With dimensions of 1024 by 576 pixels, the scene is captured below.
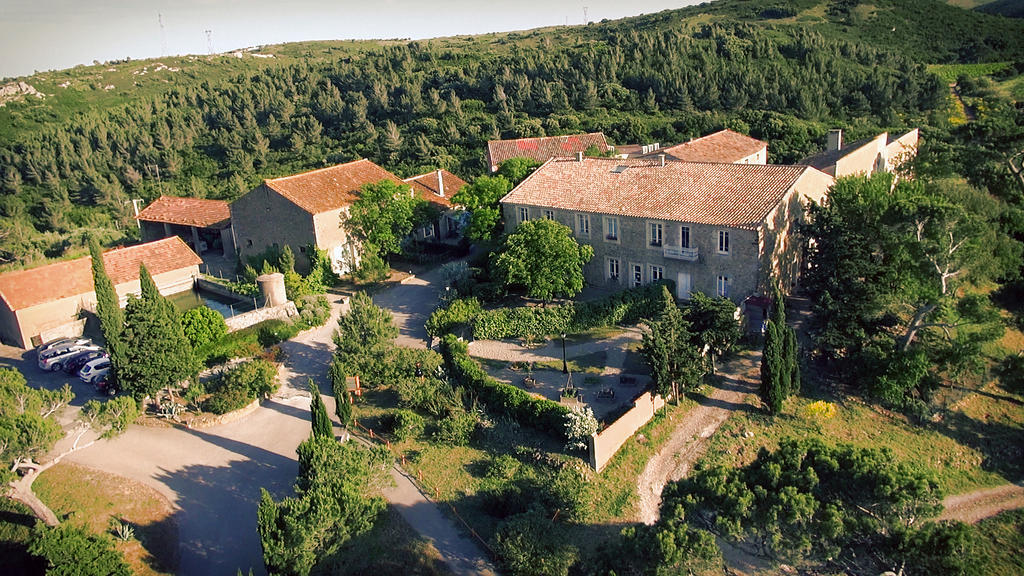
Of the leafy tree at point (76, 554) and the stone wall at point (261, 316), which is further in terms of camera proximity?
the stone wall at point (261, 316)

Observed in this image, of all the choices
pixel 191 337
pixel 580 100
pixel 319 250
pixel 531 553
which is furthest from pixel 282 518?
pixel 580 100

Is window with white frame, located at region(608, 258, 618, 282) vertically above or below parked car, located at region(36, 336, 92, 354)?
above

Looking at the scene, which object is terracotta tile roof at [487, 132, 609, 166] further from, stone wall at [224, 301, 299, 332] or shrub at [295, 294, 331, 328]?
stone wall at [224, 301, 299, 332]

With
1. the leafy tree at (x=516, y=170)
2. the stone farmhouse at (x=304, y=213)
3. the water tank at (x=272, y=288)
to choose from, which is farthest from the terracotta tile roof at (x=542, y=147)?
the water tank at (x=272, y=288)

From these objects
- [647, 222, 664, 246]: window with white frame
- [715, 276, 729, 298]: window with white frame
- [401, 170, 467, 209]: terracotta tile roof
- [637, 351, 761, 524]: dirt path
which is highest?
[401, 170, 467, 209]: terracotta tile roof

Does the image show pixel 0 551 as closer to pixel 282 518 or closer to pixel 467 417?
pixel 282 518

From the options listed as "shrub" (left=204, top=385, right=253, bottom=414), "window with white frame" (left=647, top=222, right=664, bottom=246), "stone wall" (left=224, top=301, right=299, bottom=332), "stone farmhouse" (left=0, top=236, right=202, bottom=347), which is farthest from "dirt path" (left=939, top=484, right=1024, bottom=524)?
"stone farmhouse" (left=0, top=236, right=202, bottom=347)

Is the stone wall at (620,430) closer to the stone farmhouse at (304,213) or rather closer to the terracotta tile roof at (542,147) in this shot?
the stone farmhouse at (304,213)
